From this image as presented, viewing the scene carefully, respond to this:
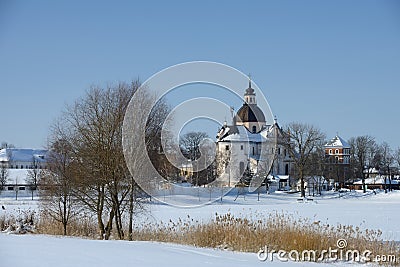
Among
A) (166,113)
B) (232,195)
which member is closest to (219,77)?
(166,113)

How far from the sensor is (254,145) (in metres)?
86.1

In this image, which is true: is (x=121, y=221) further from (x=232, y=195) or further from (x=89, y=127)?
(x=232, y=195)

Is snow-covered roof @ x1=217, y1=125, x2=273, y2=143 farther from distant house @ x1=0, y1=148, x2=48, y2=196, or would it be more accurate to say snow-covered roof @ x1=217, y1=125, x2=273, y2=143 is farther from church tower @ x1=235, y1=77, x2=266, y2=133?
distant house @ x1=0, y1=148, x2=48, y2=196

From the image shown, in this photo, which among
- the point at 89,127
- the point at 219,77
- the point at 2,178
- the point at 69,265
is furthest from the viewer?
the point at 2,178

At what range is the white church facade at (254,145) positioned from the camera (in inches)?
2766

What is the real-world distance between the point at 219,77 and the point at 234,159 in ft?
190

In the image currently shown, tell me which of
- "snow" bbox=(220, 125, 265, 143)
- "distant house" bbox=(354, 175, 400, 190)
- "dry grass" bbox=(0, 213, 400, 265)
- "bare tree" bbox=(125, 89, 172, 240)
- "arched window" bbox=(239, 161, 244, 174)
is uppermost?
"snow" bbox=(220, 125, 265, 143)

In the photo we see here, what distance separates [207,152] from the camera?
144ft

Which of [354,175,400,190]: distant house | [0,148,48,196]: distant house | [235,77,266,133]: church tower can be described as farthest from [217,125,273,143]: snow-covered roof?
[0,148,48,196]: distant house

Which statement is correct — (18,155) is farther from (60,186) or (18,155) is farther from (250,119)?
(60,186)

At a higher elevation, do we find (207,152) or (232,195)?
(207,152)

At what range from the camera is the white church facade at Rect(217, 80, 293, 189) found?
7025cm

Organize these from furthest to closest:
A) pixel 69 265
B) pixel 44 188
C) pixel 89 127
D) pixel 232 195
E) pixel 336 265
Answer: pixel 232 195 < pixel 44 188 < pixel 89 127 < pixel 336 265 < pixel 69 265

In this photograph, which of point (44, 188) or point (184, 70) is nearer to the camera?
point (184, 70)
